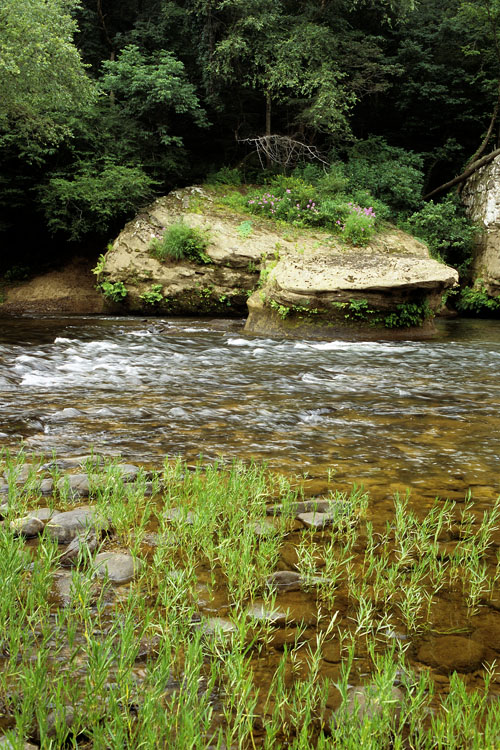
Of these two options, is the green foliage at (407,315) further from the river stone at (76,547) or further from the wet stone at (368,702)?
the wet stone at (368,702)

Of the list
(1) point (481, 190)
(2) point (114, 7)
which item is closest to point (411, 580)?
(1) point (481, 190)

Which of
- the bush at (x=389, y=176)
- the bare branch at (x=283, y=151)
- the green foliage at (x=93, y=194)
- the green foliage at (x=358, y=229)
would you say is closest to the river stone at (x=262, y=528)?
the green foliage at (x=358, y=229)

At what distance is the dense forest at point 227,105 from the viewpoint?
1758 centimetres

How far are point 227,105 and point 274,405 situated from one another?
18.4 metres

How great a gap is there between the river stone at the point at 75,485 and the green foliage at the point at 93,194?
1518 cm

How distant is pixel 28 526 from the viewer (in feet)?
9.52

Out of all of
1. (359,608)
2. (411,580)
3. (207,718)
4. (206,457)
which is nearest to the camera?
(207,718)

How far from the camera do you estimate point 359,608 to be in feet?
7.83

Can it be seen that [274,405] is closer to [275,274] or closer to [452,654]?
[452,654]

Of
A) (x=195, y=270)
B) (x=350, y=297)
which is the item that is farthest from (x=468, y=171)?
(x=195, y=270)

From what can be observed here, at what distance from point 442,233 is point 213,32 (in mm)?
11536

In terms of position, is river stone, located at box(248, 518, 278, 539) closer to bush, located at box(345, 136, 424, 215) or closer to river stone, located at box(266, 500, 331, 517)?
river stone, located at box(266, 500, 331, 517)

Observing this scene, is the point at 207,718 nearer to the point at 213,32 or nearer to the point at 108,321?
the point at 108,321

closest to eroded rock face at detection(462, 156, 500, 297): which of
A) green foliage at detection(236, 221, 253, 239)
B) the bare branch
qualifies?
the bare branch
